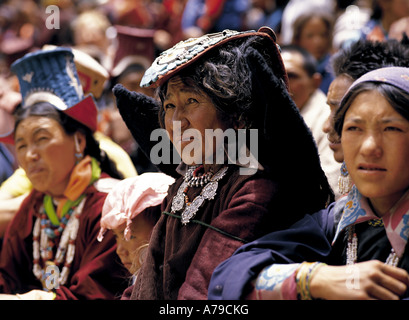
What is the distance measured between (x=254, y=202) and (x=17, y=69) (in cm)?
195

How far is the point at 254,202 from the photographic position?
6.93ft

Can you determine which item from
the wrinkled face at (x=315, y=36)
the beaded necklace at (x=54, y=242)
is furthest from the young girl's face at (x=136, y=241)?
the wrinkled face at (x=315, y=36)

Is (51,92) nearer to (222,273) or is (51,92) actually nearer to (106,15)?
(222,273)

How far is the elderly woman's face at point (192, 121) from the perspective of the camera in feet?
7.56

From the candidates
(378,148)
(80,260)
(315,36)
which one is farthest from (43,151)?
(315,36)

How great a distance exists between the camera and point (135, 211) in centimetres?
270

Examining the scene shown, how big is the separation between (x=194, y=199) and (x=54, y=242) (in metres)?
1.31

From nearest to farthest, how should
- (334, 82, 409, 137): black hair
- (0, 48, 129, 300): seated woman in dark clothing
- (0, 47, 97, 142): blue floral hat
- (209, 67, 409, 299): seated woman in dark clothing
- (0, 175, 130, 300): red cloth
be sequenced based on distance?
(209, 67, 409, 299): seated woman in dark clothing → (334, 82, 409, 137): black hair → (0, 175, 130, 300): red cloth → (0, 48, 129, 300): seated woman in dark clothing → (0, 47, 97, 142): blue floral hat

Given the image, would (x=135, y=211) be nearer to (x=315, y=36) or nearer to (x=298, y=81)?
(x=298, y=81)

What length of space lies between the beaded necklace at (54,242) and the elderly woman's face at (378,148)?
1.80 metres

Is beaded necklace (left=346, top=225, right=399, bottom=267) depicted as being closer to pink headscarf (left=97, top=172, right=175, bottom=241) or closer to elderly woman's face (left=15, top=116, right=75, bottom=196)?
pink headscarf (left=97, top=172, right=175, bottom=241)

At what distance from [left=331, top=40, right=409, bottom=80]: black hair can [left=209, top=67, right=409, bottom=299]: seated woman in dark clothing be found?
870mm

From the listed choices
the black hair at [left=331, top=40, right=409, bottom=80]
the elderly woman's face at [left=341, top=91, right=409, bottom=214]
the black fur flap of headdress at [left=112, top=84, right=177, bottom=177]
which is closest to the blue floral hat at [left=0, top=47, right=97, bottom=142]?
the black fur flap of headdress at [left=112, top=84, right=177, bottom=177]

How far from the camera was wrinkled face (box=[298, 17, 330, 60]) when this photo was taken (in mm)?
5402
